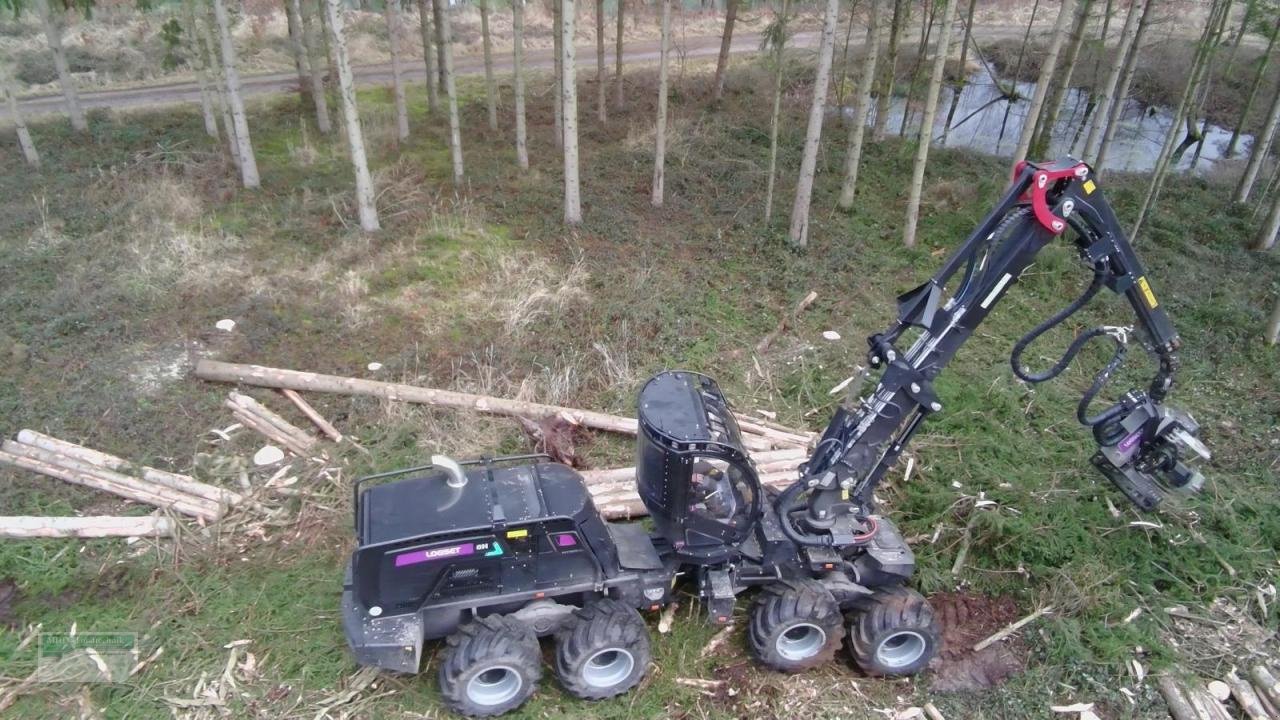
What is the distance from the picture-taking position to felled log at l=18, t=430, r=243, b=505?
821cm

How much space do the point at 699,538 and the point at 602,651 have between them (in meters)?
1.25

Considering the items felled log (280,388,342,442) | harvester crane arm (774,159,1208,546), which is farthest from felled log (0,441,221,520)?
harvester crane arm (774,159,1208,546)

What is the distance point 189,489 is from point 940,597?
821cm

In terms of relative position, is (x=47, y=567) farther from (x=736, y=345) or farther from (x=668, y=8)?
(x=668, y=8)

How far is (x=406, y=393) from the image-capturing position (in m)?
9.75

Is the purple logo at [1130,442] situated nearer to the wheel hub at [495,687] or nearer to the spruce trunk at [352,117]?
the wheel hub at [495,687]

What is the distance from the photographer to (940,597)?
759 cm

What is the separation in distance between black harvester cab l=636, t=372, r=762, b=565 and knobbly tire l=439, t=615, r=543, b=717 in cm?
154

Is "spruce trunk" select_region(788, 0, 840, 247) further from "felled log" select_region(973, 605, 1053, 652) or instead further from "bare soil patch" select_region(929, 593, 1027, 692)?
"felled log" select_region(973, 605, 1053, 652)

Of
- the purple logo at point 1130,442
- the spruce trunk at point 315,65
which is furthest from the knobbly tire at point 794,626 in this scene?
the spruce trunk at point 315,65

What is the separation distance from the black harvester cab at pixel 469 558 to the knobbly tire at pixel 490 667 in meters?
0.24

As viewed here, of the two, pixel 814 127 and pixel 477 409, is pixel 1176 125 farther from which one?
pixel 477 409

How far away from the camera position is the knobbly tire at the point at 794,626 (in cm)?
654

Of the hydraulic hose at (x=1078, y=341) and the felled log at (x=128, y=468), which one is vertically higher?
the hydraulic hose at (x=1078, y=341)
